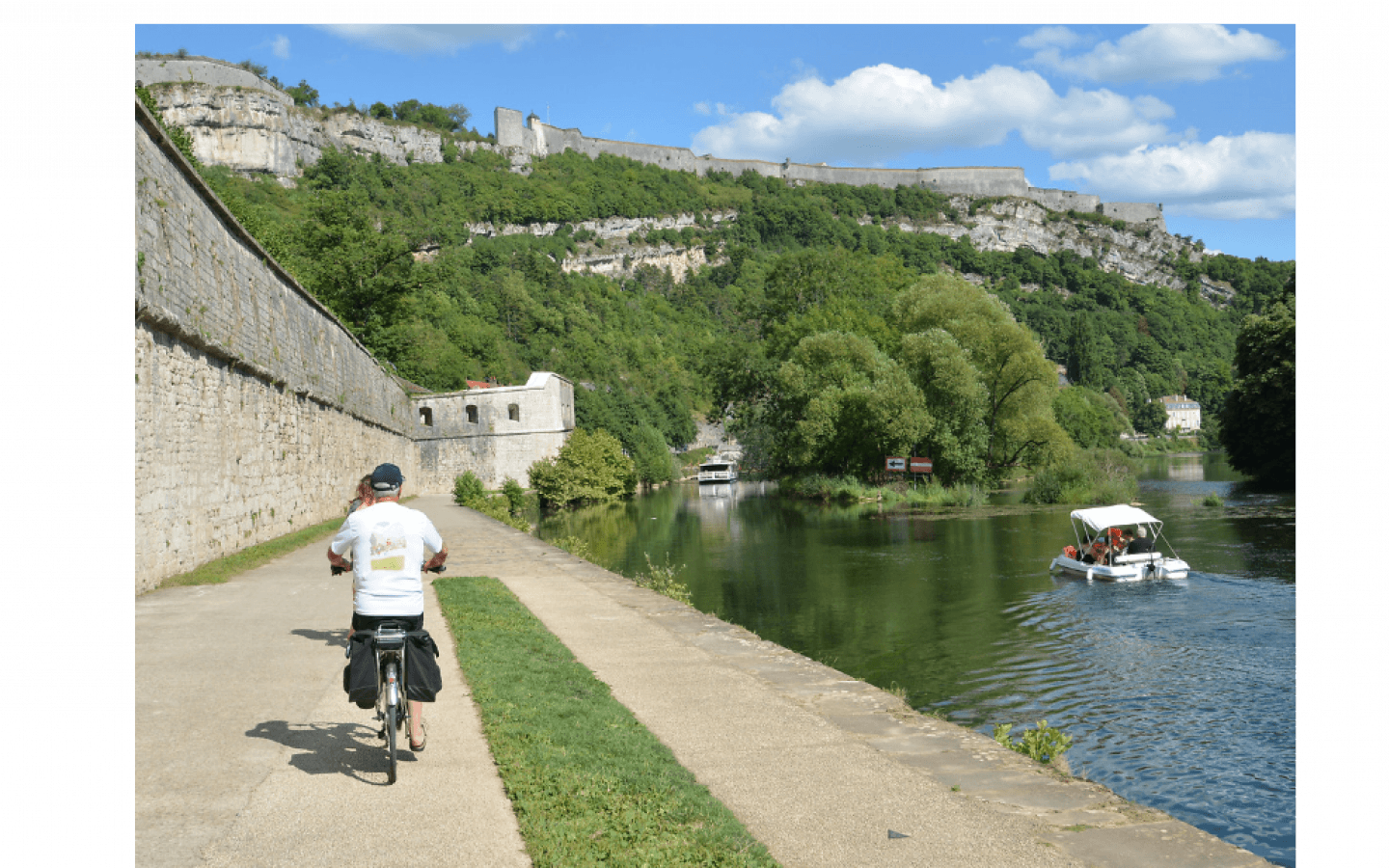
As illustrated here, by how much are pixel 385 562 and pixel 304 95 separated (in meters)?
137

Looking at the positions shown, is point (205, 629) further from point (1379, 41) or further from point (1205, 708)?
point (1205, 708)

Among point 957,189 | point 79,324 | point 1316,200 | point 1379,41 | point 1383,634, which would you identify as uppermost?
point 957,189

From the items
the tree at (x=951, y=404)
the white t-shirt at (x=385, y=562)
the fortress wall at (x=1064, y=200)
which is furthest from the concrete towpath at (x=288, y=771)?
the fortress wall at (x=1064, y=200)

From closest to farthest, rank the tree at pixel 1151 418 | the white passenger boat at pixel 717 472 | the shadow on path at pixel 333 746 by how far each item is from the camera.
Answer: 1. the shadow on path at pixel 333 746
2. the white passenger boat at pixel 717 472
3. the tree at pixel 1151 418

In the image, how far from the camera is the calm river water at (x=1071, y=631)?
28.2 feet

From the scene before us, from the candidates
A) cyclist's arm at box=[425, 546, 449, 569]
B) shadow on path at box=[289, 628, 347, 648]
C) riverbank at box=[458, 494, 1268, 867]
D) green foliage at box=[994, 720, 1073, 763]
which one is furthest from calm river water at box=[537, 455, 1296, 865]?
shadow on path at box=[289, 628, 347, 648]

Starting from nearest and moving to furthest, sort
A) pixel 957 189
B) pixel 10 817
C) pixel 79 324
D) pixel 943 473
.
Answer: pixel 10 817 → pixel 79 324 → pixel 943 473 → pixel 957 189

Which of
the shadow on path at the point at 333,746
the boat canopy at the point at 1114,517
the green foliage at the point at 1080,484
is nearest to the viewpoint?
A: the shadow on path at the point at 333,746

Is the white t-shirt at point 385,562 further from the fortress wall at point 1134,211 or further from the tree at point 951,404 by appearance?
the fortress wall at point 1134,211

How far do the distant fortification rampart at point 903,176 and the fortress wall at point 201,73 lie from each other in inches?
1983

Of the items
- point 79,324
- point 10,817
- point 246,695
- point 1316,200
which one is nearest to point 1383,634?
point 1316,200

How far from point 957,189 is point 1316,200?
174 m

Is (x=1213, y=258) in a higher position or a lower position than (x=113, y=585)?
higher

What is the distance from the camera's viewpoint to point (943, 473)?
40.9 meters
